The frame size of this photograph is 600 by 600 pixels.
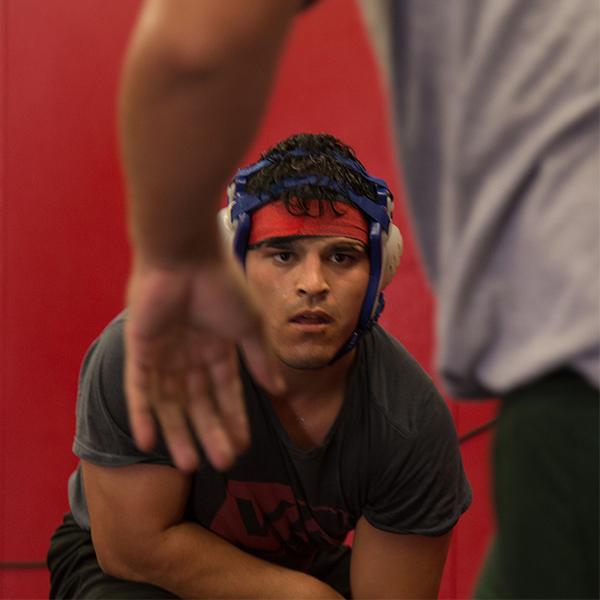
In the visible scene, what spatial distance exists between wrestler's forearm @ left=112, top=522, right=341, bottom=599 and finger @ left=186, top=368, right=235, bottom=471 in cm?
99

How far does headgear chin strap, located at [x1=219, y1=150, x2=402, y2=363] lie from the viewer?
1766mm

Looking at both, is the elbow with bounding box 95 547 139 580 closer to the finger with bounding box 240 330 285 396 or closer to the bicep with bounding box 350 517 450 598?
the bicep with bounding box 350 517 450 598

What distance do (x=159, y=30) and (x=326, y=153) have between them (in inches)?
47.8

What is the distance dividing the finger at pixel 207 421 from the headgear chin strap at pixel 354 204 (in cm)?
91

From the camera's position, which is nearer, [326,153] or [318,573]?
[326,153]

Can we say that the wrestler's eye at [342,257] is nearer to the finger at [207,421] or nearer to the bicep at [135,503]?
the bicep at [135,503]

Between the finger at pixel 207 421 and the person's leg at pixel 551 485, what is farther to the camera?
the finger at pixel 207 421

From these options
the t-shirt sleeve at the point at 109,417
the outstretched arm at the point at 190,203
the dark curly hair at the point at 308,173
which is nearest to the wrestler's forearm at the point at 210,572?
the t-shirt sleeve at the point at 109,417

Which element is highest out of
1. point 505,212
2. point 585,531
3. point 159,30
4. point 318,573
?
point 159,30

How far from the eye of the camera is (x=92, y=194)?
8.46 feet

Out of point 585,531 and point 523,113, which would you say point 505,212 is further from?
point 585,531

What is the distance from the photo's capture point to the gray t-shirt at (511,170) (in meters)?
0.64

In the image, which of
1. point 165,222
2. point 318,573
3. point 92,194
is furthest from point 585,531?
point 92,194

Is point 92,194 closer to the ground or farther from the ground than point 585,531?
farther from the ground
